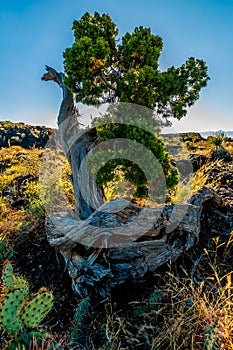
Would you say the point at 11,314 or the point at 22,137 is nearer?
the point at 11,314

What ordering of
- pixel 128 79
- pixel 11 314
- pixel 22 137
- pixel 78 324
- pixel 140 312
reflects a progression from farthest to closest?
pixel 22 137, pixel 128 79, pixel 140 312, pixel 78 324, pixel 11 314

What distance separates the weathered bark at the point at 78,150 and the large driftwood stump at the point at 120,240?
1.00m

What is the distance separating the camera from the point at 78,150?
5191 millimetres

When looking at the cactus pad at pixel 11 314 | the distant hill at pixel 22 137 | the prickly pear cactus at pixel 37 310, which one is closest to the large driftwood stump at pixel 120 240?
the prickly pear cactus at pixel 37 310

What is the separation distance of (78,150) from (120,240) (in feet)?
7.16

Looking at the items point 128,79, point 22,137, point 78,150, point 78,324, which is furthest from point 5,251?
point 22,137

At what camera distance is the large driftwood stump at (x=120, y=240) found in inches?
135

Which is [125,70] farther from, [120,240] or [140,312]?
[140,312]

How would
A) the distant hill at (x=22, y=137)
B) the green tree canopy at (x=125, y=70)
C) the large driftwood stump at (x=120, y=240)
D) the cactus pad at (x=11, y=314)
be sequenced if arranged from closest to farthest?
the cactus pad at (x=11, y=314) < the large driftwood stump at (x=120, y=240) < the green tree canopy at (x=125, y=70) < the distant hill at (x=22, y=137)

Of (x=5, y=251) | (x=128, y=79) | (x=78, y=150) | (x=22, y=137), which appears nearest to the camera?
(x=128, y=79)

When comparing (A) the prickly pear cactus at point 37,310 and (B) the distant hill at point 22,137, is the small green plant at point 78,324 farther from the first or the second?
(B) the distant hill at point 22,137

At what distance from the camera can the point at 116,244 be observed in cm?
355

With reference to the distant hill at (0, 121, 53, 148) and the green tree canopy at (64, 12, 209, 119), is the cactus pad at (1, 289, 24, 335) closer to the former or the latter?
the green tree canopy at (64, 12, 209, 119)

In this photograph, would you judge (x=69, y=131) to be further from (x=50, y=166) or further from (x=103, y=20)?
(x=50, y=166)
